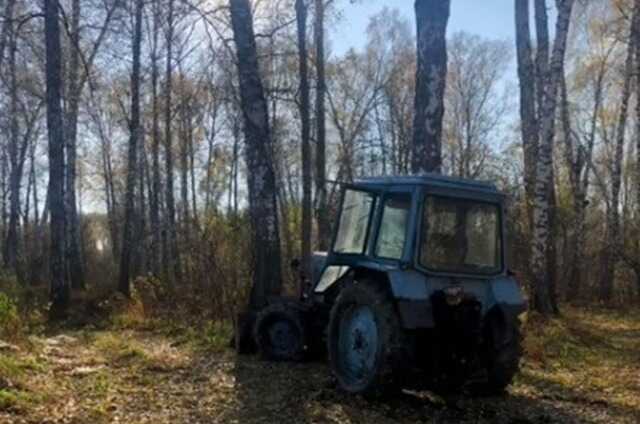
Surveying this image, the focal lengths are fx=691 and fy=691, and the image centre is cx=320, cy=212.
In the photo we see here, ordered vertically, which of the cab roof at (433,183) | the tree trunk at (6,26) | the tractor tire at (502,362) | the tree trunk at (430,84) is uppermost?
the tree trunk at (6,26)

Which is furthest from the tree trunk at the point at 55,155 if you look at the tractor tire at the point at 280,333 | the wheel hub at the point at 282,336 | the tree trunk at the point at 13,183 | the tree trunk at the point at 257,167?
the tree trunk at the point at 13,183

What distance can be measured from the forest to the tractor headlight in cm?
103

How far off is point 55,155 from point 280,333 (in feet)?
26.3

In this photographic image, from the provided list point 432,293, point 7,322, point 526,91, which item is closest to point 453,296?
point 432,293

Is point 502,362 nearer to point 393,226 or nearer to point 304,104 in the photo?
point 393,226

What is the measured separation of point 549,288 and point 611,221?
849 cm

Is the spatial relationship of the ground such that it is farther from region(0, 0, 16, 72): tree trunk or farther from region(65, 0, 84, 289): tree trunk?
region(0, 0, 16, 72): tree trunk

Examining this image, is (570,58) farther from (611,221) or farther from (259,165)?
(259,165)

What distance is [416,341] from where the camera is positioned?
671cm

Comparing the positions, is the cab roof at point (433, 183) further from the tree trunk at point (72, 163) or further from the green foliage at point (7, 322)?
the tree trunk at point (72, 163)

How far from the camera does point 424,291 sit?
6625mm

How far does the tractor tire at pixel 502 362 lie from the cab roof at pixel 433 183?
58.7 inches

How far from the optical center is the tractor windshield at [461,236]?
691cm

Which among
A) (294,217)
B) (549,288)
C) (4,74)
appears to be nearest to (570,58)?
(294,217)
